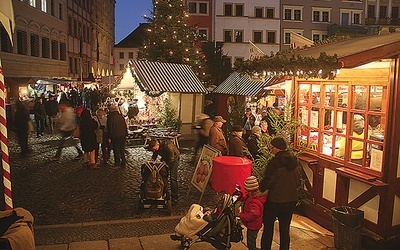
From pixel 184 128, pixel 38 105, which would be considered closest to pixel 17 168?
pixel 38 105

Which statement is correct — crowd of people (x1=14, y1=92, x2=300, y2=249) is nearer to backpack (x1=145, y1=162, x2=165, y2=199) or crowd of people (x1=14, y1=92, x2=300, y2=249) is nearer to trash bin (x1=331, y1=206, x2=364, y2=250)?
backpack (x1=145, y1=162, x2=165, y2=199)

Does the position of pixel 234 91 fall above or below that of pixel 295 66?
below

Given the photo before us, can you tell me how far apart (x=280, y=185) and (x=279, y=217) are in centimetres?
55

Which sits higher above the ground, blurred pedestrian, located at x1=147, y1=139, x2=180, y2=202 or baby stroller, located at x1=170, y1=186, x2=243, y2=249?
blurred pedestrian, located at x1=147, y1=139, x2=180, y2=202

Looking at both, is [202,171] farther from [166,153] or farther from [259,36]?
[259,36]

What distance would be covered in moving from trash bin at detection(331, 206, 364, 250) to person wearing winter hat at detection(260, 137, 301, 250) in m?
1.15

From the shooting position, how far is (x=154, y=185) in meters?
7.48

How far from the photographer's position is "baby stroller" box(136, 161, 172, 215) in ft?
24.4

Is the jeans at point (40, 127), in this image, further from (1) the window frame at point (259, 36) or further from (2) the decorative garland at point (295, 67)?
(1) the window frame at point (259, 36)

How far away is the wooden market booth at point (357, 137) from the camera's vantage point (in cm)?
598

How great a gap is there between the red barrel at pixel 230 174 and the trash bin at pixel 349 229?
5.72 ft

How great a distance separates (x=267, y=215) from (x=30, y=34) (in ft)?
93.1

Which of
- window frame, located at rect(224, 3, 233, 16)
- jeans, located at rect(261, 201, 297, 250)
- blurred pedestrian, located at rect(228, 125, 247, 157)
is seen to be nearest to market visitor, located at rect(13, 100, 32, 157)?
blurred pedestrian, located at rect(228, 125, 247, 157)

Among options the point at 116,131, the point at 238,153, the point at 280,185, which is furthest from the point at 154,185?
the point at 116,131
